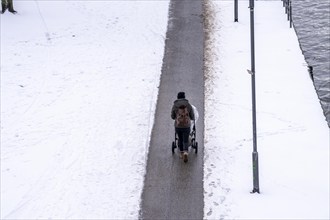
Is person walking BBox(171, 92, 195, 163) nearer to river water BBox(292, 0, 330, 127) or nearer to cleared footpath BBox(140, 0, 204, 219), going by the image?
cleared footpath BBox(140, 0, 204, 219)

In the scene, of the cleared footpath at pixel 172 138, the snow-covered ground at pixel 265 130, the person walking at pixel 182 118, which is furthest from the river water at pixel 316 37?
the person walking at pixel 182 118

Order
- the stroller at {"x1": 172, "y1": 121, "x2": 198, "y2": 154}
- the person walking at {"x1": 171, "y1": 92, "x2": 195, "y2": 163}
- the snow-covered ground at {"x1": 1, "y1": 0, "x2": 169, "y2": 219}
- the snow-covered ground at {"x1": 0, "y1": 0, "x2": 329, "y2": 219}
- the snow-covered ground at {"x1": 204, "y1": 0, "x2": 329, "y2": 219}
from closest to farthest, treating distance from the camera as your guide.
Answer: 1. the snow-covered ground at {"x1": 204, "y1": 0, "x2": 329, "y2": 219}
2. the snow-covered ground at {"x1": 0, "y1": 0, "x2": 329, "y2": 219}
3. the snow-covered ground at {"x1": 1, "y1": 0, "x2": 169, "y2": 219}
4. the person walking at {"x1": 171, "y1": 92, "x2": 195, "y2": 163}
5. the stroller at {"x1": 172, "y1": 121, "x2": 198, "y2": 154}

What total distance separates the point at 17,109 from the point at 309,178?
8.74m

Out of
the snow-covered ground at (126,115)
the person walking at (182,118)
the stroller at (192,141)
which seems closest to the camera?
the snow-covered ground at (126,115)

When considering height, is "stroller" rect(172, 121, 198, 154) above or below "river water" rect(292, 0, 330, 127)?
below

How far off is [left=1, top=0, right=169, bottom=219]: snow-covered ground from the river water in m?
5.65

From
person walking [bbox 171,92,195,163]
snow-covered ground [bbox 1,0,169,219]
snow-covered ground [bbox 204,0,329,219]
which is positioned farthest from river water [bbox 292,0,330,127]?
person walking [bbox 171,92,195,163]

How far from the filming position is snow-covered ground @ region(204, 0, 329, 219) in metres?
13.7

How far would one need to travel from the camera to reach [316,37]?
25656 mm

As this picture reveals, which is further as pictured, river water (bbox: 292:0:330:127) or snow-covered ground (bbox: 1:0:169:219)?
river water (bbox: 292:0:330:127)

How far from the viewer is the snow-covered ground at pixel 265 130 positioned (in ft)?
45.1

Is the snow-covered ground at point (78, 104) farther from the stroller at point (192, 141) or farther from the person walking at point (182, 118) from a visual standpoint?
the person walking at point (182, 118)

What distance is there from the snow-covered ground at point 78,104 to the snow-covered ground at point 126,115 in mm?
39

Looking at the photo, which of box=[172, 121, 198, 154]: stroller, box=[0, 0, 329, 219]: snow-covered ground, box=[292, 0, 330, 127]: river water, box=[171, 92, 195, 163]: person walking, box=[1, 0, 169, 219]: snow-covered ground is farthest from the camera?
box=[292, 0, 330, 127]: river water
